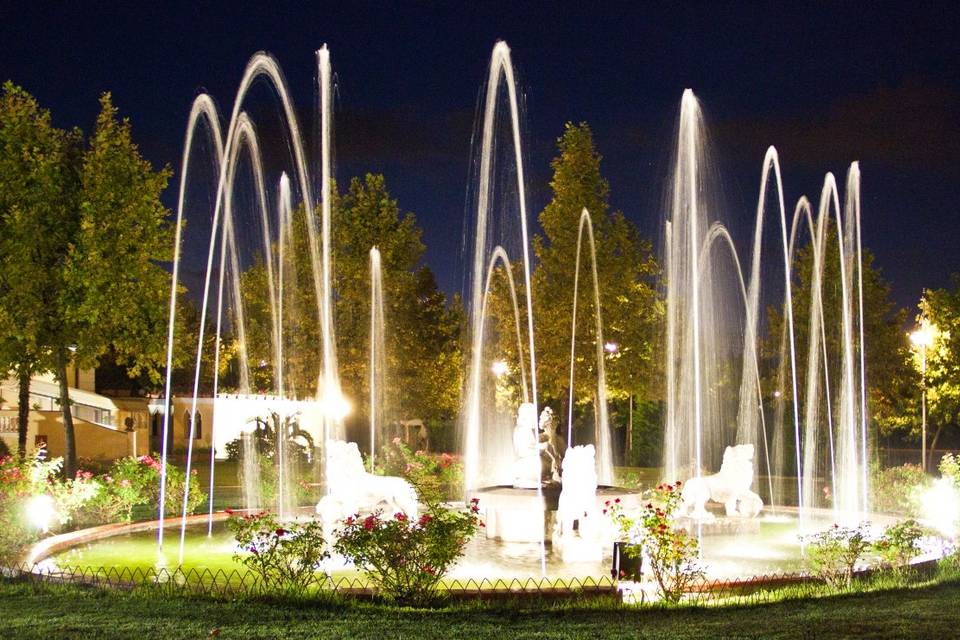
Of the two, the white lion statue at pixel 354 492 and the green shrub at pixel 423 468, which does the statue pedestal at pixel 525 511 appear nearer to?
the white lion statue at pixel 354 492

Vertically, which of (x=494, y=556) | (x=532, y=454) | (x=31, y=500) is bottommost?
(x=494, y=556)

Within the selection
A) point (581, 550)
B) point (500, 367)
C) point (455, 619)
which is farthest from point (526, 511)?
point (500, 367)

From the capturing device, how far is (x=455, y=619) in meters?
9.52

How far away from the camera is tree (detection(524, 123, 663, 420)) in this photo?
38.6 metres

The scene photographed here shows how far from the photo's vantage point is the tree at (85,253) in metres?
26.1

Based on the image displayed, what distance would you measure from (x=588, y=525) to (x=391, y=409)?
28167 mm

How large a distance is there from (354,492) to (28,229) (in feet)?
52.4

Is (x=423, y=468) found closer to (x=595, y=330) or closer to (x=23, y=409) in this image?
(x=23, y=409)

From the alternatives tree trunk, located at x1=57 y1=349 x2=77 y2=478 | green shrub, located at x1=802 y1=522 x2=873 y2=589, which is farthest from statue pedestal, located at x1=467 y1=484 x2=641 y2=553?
tree trunk, located at x1=57 y1=349 x2=77 y2=478

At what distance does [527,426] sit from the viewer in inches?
690

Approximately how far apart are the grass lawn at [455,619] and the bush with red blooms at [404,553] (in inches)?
18.0

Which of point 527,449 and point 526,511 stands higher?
point 527,449

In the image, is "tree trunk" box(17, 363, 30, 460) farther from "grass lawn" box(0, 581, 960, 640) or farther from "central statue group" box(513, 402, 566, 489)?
"grass lawn" box(0, 581, 960, 640)

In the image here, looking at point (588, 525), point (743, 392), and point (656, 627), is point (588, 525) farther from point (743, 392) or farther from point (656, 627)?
point (743, 392)
